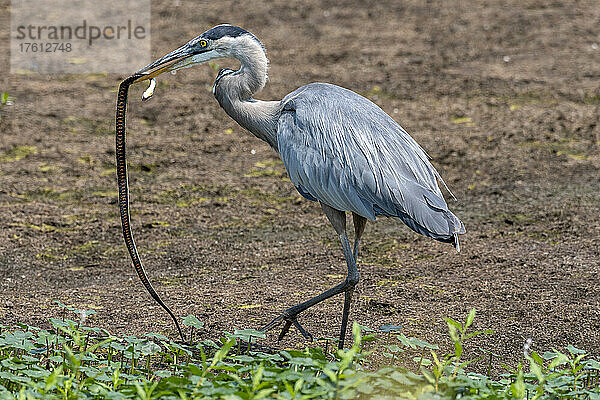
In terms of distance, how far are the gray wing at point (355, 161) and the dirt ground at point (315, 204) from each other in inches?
33.5

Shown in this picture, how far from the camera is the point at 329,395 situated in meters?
3.39

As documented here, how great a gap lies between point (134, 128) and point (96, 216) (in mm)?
2047

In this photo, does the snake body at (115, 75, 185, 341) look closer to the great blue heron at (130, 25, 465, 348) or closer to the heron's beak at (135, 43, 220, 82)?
the great blue heron at (130, 25, 465, 348)

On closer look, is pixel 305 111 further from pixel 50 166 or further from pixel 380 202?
pixel 50 166

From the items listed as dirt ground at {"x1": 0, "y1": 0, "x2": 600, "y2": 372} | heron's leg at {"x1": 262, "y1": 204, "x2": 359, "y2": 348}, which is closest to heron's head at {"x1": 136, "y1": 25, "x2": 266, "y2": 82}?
heron's leg at {"x1": 262, "y1": 204, "x2": 359, "y2": 348}

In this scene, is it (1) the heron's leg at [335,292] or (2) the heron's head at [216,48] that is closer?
(1) the heron's leg at [335,292]

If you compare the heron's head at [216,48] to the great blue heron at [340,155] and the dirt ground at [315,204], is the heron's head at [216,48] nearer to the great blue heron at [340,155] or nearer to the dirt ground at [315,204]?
the great blue heron at [340,155]

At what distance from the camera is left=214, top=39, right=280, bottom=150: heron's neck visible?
539cm

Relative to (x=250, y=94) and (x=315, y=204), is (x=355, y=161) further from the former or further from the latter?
(x=315, y=204)

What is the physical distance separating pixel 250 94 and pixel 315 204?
2297mm

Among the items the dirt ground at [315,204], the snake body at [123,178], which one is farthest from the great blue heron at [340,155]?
the dirt ground at [315,204]

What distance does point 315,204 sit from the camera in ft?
25.0

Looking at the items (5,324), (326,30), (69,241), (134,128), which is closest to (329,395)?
(5,324)

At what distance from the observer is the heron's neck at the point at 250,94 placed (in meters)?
5.39
